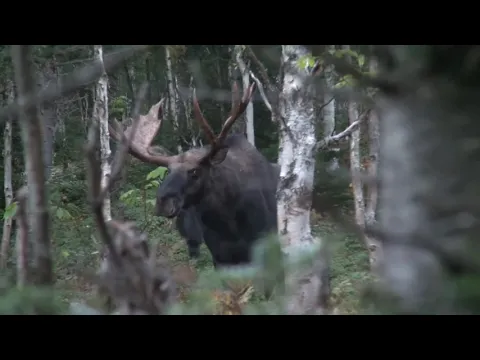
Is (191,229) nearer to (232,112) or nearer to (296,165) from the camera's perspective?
(232,112)

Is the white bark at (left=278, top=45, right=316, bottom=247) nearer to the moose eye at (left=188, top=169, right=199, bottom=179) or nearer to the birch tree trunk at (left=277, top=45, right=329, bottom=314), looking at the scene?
the birch tree trunk at (left=277, top=45, right=329, bottom=314)

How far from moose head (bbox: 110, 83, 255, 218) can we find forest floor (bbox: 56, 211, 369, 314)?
863mm

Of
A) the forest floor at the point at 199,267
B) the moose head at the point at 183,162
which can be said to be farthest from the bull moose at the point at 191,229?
the moose head at the point at 183,162

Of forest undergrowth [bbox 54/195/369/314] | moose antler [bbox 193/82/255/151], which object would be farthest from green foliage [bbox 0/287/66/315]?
moose antler [bbox 193/82/255/151]

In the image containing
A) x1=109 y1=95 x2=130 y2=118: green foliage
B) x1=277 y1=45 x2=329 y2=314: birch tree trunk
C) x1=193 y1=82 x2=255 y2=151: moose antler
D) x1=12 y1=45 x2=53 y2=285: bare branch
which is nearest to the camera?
x1=12 y1=45 x2=53 y2=285: bare branch

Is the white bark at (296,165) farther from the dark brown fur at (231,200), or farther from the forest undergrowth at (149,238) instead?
the dark brown fur at (231,200)

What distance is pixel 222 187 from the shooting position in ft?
28.8

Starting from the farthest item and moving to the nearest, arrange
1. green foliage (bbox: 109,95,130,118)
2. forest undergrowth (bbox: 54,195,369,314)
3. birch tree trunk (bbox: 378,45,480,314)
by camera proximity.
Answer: green foliage (bbox: 109,95,130,118), forest undergrowth (bbox: 54,195,369,314), birch tree trunk (bbox: 378,45,480,314)

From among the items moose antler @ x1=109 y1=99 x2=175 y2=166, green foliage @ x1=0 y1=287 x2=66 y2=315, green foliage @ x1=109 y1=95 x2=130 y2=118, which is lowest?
green foliage @ x1=0 y1=287 x2=66 y2=315

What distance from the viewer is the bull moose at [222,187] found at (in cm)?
841

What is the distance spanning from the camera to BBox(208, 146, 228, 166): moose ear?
27.8ft

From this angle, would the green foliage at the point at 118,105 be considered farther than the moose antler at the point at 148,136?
Yes

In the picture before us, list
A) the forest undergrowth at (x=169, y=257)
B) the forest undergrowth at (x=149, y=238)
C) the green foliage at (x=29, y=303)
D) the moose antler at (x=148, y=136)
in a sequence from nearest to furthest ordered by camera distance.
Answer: the green foliage at (x=29, y=303), the forest undergrowth at (x=149, y=238), the forest undergrowth at (x=169, y=257), the moose antler at (x=148, y=136)
